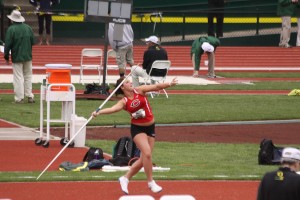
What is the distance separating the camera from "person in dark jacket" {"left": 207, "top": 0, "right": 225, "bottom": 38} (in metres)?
40.8

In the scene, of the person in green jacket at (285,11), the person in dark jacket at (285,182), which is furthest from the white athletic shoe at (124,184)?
the person in green jacket at (285,11)

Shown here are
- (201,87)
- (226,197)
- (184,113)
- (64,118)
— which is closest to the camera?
(226,197)

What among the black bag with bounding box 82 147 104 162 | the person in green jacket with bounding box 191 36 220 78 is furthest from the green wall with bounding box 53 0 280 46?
the black bag with bounding box 82 147 104 162

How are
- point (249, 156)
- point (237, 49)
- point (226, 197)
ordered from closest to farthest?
point (226, 197)
point (249, 156)
point (237, 49)

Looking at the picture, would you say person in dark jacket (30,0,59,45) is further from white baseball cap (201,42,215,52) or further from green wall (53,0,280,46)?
white baseball cap (201,42,215,52)

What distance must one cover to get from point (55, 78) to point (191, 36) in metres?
21.4

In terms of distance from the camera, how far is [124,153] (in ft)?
60.0

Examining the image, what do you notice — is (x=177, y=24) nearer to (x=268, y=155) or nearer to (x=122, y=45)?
(x=122, y=45)

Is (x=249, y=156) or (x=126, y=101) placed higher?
(x=126, y=101)

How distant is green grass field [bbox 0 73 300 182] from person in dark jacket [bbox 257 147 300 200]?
18.2 ft

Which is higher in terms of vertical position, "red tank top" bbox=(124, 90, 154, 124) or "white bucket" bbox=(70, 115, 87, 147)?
"red tank top" bbox=(124, 90, 154, 124)

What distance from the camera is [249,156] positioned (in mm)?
19641

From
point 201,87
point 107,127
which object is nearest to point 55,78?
point 107,127

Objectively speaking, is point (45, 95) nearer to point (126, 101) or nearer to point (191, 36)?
point (126, 101)
